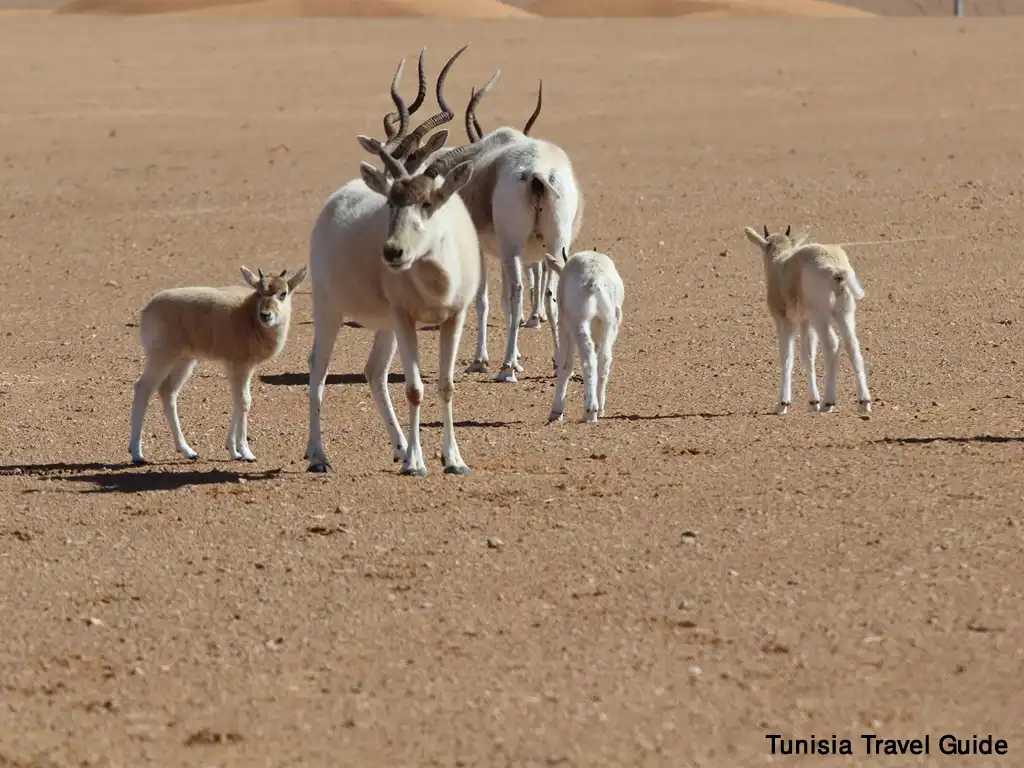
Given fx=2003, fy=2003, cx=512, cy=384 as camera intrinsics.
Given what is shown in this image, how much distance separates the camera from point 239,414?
1101 cm

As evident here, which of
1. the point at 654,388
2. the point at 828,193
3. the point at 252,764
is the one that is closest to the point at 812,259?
the point at 654,388

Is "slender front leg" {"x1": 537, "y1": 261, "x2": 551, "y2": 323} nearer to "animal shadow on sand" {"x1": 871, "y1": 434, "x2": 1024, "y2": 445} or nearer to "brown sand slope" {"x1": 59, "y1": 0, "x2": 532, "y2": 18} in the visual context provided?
"animal shadow on sand" {"x1": 871, "y1": 434, "x2": 1024, "y2": 445}

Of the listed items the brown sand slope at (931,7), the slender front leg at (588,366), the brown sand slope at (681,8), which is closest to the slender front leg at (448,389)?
the slender front leg at (588,366)

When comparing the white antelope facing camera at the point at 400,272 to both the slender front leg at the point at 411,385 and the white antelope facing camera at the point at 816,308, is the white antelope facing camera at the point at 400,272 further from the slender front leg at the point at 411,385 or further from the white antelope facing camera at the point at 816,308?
the white antelope facing camera at the point at 816,308

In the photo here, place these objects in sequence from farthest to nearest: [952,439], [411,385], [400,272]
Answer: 1. [952,439]
2. [411,385]
3. [400,272]

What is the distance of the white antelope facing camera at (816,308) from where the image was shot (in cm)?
1167

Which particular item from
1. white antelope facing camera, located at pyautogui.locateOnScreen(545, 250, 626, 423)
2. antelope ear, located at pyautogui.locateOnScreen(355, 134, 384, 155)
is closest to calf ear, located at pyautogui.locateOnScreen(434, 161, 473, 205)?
antelope ear, located at pyautogui.locateOnScreen(355, 134, 384, 155)

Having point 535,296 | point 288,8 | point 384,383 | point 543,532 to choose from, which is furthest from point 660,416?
point 288,8

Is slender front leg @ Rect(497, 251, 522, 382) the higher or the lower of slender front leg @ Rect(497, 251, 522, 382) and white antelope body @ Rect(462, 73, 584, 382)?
the lower

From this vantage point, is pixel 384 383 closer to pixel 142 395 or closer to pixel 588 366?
pixel 142 395

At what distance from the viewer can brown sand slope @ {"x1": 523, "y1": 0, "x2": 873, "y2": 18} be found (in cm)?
7512

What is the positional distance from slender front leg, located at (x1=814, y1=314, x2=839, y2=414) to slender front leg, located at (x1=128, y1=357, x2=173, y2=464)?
12.4ft

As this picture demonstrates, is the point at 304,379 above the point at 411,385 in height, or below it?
below

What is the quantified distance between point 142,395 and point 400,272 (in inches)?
77.2
